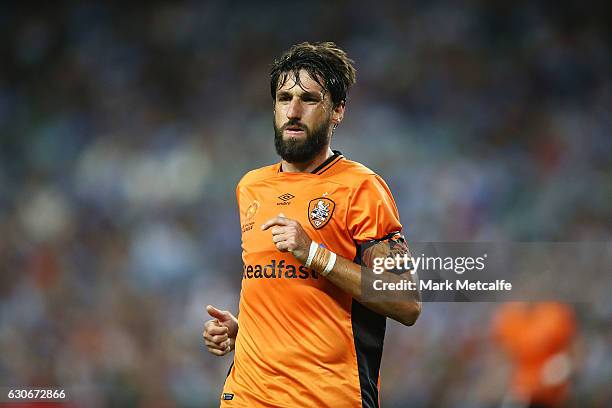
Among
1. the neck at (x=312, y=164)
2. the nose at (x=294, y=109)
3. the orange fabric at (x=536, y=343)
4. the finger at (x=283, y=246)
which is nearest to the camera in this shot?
the finger at (x=283, y=246)

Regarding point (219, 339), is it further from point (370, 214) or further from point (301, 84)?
point (301, 84)

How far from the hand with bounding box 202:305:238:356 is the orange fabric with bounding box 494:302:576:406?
11.6 ft

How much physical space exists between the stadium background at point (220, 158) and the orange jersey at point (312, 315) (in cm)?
391

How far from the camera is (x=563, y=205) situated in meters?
7.35

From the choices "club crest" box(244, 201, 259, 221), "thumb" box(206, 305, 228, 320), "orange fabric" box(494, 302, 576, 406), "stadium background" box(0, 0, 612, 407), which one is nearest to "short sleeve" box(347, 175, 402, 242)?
"club crest" box(244, 201, 259, 221)

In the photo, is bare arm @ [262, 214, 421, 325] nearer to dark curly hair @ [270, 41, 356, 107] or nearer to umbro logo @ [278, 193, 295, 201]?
umbro logo @ [278, 193, 295, 201]

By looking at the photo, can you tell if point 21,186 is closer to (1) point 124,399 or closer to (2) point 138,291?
(2) point 138,291

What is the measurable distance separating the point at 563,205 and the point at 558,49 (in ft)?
5.28

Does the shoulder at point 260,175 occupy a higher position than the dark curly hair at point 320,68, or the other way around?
the dark curly hair at point 320,68

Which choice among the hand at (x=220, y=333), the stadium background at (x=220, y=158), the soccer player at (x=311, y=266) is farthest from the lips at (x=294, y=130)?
the stadium background at (x=220, y=158)

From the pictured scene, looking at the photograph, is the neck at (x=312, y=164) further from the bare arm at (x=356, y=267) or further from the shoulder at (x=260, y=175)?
the bare arm at (x=356, y=267)

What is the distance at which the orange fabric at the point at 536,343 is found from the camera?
20.4 ft

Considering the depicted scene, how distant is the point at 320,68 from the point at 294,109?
8.9 inches

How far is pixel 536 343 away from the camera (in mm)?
6262
